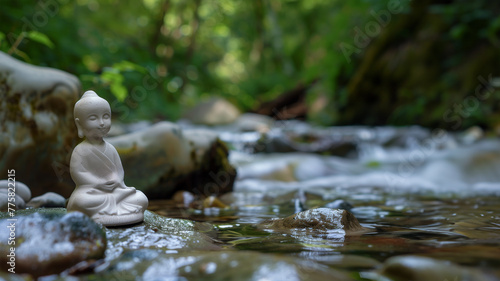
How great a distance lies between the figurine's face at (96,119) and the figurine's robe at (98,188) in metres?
0.10

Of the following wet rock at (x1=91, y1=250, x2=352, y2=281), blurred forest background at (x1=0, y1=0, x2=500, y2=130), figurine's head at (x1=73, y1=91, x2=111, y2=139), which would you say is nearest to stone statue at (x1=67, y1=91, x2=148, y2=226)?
figurine's head at (x1=73, y1=91, x2=111, y2=139)

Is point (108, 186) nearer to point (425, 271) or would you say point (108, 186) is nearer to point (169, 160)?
point (425, 271)

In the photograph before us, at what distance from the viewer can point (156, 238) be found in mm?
2184

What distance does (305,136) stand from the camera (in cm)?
938

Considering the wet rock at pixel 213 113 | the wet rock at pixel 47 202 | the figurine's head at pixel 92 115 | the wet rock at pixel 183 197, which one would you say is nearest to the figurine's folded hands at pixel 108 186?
the figurine's head at pixel 92 115

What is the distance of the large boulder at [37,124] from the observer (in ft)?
10.9

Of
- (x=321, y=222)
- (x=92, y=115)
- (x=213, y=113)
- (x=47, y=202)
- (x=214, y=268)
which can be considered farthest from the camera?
(x=213, y=113)

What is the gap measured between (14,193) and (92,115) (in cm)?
108

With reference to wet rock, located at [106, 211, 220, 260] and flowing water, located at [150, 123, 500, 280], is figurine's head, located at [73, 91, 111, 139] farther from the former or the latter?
flowing water, located at [150, 123, 500, 280]

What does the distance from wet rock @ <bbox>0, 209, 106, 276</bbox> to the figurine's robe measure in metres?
0.34

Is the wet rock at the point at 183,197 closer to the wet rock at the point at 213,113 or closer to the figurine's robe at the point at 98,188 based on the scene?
the figurine's robe at the point at 98,188

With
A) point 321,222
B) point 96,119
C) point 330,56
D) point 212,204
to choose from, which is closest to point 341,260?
point 321,222

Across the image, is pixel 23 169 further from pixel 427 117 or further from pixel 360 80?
pixel 360 80

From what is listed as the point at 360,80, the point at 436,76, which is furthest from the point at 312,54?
the point at 436,76
